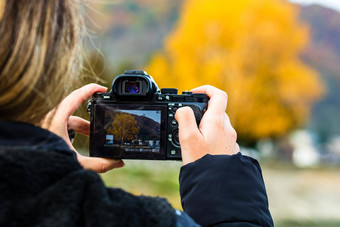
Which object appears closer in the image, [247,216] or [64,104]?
[247,216]

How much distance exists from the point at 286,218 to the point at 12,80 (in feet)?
29.2


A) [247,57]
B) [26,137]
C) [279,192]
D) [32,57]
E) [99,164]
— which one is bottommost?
[279,192]

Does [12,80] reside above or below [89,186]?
above

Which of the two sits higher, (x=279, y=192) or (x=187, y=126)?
(x=187, y=126)

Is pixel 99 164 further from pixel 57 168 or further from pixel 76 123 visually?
pixel 57 168

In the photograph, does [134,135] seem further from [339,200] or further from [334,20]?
[334,20]

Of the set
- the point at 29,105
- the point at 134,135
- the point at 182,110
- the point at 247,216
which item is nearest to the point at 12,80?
the point at 29,105

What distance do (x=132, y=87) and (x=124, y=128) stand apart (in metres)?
0.19

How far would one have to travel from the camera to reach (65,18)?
0.94 m

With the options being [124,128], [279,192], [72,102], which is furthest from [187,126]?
[279,192]

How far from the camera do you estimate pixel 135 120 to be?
1690mm

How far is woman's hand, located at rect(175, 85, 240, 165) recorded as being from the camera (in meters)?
1.17

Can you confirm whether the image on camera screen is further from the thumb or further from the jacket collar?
the jacket collar

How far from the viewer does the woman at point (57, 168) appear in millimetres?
740
